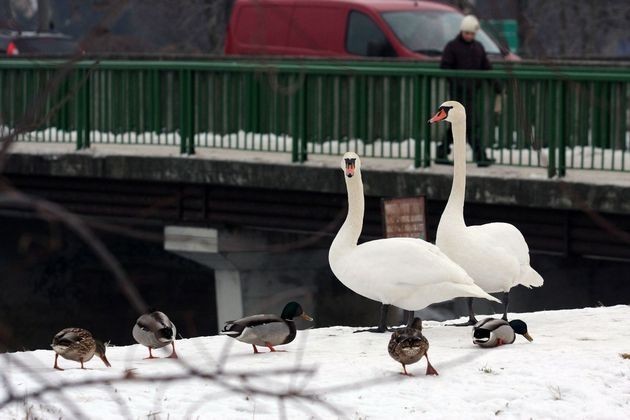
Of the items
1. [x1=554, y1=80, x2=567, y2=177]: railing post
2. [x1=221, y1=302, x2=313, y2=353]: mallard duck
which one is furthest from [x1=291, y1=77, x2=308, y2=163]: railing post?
[x1=221, y1=302, x2=313, y2=353]: mallard duck

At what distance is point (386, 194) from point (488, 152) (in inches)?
69.9

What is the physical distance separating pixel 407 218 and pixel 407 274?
9.25 feet

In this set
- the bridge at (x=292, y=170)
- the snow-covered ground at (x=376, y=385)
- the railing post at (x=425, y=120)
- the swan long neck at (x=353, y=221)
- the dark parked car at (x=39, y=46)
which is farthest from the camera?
the dark parked car at (x=39, y=46)

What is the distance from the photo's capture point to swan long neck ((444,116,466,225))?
11.1m

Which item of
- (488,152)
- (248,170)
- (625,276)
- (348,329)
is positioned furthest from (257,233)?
(348,329)

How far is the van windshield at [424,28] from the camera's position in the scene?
23906 mm

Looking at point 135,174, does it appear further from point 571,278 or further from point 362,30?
point 362,30

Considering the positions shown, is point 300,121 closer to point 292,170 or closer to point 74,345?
point 292,170

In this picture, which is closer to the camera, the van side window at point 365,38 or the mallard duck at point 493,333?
the mallard duck at point 493,333

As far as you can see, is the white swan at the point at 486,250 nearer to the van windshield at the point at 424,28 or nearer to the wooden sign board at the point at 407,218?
the wooden sign board at the point at 407,218

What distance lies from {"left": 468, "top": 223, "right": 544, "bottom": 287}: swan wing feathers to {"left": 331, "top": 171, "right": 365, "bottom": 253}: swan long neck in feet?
2.48

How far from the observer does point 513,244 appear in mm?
11016

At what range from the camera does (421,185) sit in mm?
16094

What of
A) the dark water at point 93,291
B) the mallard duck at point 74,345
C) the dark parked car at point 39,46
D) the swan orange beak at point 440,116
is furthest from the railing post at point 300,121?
the dark parked car at point 39,46
